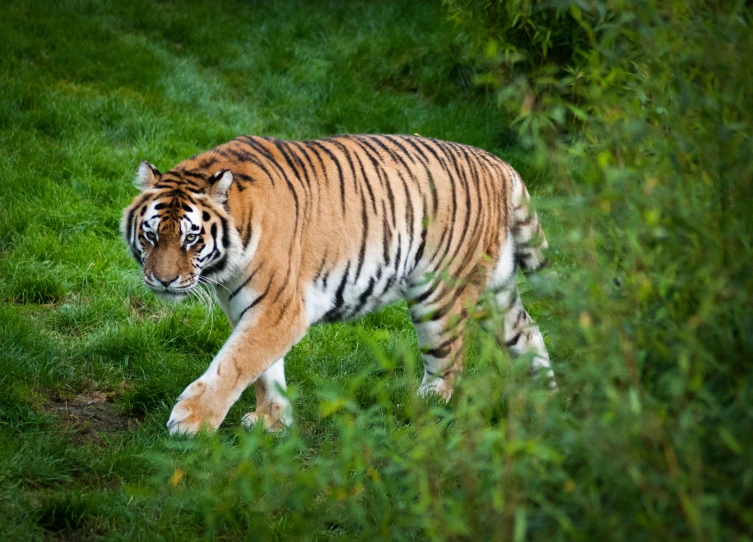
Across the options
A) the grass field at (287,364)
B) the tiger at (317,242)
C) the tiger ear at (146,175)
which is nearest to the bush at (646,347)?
the grass field at (287,364)

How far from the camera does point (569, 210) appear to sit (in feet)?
8.04

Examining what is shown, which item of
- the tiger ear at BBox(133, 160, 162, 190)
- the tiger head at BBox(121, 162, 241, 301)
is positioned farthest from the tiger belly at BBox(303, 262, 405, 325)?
the tiger ear at BBox(133, 160, 162, 190)

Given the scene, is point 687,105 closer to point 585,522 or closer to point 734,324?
point 734,324

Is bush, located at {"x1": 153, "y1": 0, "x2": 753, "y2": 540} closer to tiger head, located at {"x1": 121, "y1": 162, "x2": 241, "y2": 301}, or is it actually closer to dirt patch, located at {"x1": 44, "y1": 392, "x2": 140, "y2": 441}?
tiger head, located at {"x1": 121, "y1": 162, "x2": 241, "y2": 301}

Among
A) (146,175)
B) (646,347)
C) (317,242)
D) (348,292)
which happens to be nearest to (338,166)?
(317,242)

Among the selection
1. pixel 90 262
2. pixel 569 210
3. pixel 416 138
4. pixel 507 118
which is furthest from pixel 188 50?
pixel 569 210

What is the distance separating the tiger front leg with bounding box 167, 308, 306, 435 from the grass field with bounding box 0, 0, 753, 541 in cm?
13

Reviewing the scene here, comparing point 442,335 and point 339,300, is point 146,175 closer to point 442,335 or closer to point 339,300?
point 339,300

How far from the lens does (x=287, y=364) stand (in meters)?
5.11

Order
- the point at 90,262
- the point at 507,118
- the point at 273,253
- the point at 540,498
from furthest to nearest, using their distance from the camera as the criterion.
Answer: the point at 507,118 → the point at 90,262 → the point at 273,253 → the point at 540,498

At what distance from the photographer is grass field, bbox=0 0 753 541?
6.91 feet

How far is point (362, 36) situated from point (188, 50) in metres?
1.92

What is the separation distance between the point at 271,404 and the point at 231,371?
566mm

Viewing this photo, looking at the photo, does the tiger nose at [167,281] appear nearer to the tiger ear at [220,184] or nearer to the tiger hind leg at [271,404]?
the tiger ear at [220,184]
